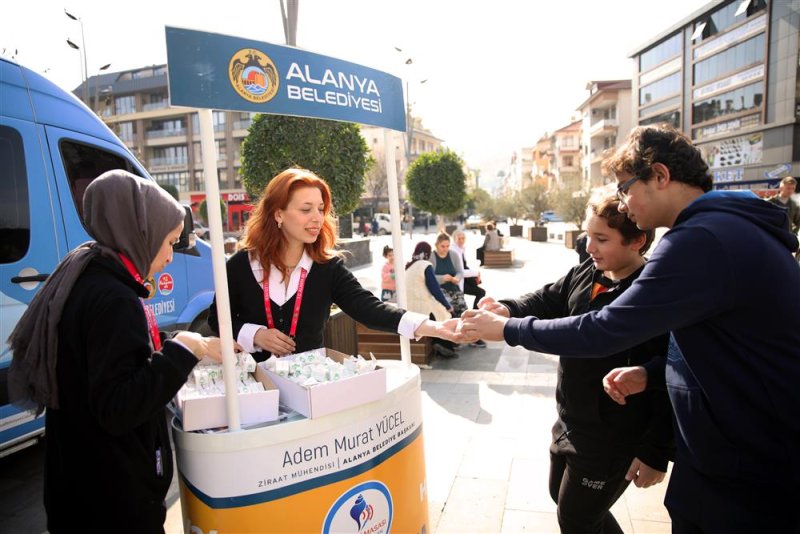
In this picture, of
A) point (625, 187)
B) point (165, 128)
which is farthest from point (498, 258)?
point (165, 128)

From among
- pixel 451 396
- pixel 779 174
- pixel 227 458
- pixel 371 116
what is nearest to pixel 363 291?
pixel 371 116

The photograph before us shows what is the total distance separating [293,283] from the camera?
7.79 ft

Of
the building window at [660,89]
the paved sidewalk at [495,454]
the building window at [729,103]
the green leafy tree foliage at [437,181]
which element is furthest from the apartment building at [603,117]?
the paved sidewalk at [495,454]

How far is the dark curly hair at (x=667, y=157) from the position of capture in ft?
5.43

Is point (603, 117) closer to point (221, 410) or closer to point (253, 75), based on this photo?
point (253, 75)

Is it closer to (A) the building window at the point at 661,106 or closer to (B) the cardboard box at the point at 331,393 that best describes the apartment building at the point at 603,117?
(A) the building window at the point at 661,106

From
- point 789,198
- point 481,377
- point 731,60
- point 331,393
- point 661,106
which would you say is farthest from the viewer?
point 661,106

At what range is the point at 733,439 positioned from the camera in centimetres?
142

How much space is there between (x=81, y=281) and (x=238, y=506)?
0.87 meters

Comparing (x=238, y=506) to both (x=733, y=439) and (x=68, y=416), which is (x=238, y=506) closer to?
(x=68, y=416)

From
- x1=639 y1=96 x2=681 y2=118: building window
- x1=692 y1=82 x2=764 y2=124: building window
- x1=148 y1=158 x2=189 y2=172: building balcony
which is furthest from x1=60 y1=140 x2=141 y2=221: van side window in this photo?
x1=639 y1=96 x2=681 y2=118: building window

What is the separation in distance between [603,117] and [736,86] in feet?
77.8

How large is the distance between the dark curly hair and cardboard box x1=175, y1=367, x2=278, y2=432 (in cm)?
144

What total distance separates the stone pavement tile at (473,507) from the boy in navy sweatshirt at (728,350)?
1.60 meters
